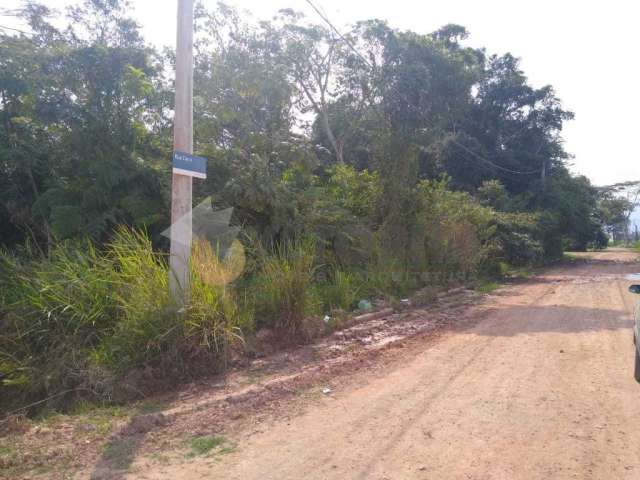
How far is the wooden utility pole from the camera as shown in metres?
6.65

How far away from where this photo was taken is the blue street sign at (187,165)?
257 inches

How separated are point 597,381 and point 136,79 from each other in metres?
9.66

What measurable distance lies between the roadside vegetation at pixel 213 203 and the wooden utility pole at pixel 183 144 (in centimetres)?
28

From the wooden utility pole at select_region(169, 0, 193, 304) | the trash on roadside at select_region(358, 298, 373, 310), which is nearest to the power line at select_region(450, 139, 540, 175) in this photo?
the trash on roadside at select_region(358, 298, 373, 310)

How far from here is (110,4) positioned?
13.3m

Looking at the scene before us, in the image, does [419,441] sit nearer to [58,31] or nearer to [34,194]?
[34,194]

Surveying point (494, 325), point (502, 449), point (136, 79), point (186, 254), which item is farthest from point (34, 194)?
point (502, 449)

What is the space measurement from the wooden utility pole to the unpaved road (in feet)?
8.29

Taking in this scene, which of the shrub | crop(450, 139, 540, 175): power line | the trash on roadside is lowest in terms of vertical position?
the trash on roadside

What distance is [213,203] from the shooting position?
34.8 ft

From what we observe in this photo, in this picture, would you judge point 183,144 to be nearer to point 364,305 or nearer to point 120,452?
point 120,452

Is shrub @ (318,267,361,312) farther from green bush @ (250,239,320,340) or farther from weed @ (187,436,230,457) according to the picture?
weed @ (187,436,230,457)

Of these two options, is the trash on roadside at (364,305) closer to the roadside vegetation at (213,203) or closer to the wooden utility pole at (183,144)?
the roadside vegetation at (213,203)

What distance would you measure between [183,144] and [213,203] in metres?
3.87
